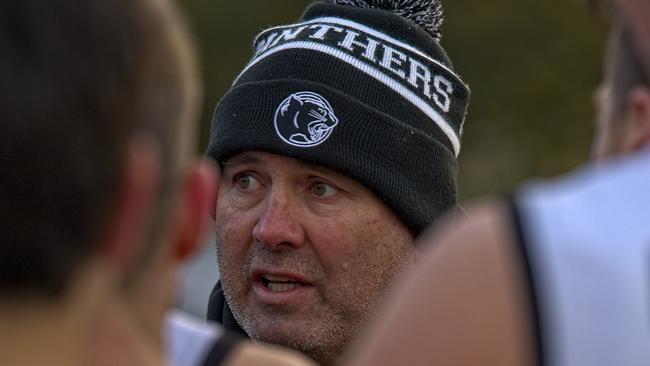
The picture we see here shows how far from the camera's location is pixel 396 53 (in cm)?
440

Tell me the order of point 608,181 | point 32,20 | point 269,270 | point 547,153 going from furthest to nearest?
point 547,153 → point 269,270 → point 608,181 → point 32,20

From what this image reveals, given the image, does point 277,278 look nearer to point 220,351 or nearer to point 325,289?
point 325,289

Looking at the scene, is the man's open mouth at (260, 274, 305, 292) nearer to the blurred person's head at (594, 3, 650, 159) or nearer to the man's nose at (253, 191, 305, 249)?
the man's nose at (253, 191, 305, 249)

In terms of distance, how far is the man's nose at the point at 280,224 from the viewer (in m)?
4.23

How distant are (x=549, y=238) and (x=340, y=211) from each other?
226 centimetres

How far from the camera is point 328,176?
4.31 metres

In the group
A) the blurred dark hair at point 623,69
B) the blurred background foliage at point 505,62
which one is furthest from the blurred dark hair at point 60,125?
the blurred background foliage at point 505,62

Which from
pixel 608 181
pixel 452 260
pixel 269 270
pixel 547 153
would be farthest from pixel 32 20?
pixel 547 153

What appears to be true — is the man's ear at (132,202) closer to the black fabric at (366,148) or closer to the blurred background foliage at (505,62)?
the black fabric at (366,148)

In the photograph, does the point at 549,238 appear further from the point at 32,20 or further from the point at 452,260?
the point at 32,20

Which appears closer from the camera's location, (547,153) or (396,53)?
(396,53)

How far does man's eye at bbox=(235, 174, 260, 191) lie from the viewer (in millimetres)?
4359

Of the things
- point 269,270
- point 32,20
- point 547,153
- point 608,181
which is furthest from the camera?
point 547,153

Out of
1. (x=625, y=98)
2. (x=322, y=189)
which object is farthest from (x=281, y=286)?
(x=625, y=98)
